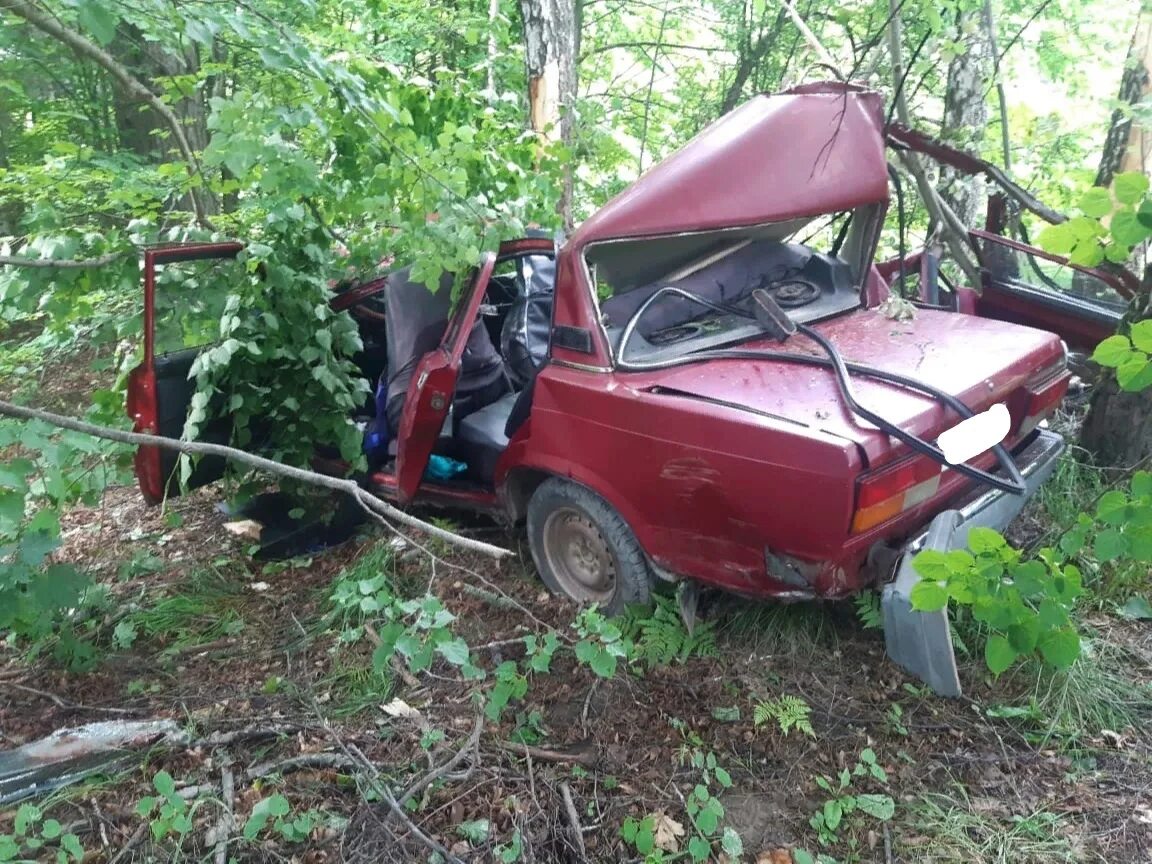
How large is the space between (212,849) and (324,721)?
22.2 inches

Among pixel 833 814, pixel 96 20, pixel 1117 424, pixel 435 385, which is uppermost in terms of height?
pixel 96 20

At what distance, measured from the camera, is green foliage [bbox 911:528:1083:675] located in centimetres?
199

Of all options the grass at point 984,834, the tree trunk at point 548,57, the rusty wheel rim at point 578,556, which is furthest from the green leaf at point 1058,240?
the tree trunk at point 548,57

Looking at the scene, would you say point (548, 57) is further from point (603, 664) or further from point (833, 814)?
point (833, 814)

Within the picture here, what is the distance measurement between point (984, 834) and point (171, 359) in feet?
12.3


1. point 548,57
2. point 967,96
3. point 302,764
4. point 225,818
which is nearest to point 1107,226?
point 302,764

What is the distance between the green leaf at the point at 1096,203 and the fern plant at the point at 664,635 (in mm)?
1978

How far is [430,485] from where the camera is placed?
4102 millimetres

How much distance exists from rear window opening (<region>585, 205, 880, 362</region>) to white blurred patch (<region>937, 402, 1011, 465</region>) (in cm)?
97

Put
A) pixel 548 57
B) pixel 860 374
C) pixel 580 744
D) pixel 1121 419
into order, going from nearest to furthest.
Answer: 1. pixel 580 744
2. pixel 860 374
3. pixel 1121 419
4. pixel 548 57

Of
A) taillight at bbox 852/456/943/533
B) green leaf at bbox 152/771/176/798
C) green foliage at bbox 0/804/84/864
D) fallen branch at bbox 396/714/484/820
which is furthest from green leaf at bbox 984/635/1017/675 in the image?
green foliage at bbox 0/804/84/864

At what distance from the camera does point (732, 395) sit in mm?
2889

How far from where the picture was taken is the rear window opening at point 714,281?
3.38 meters

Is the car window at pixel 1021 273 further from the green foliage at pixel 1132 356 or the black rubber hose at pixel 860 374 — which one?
the green foliage at pixel 1132 356
